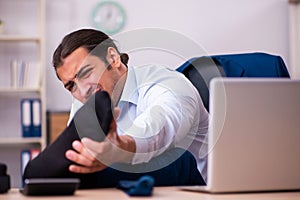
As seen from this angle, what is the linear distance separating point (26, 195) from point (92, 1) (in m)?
3.67

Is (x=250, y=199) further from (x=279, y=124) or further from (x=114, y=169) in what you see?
(x=114, y=169)

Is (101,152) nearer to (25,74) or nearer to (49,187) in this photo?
(49,187)

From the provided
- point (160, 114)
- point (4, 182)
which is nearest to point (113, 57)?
point (160, 114)

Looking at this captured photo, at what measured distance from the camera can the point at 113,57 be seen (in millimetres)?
1685

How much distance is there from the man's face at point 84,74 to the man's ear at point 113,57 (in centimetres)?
3

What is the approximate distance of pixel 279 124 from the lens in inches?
41.0

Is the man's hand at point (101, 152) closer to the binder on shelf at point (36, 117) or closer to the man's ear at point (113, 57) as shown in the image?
the man's ear at point (113, 57)

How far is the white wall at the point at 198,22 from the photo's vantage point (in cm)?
451

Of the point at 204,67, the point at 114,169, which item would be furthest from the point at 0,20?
the point at 114,169

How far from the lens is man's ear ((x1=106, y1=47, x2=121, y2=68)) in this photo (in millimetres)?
1668

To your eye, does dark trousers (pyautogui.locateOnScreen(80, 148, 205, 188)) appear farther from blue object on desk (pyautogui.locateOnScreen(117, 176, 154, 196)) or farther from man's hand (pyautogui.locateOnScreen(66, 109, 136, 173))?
blue object on desk (pyautogui.locateOnScreen(117, 176, 154, 196))

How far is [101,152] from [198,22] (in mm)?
3709

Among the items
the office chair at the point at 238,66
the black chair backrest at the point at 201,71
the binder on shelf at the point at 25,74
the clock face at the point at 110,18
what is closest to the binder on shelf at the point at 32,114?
the binder on shelf at the point at 25,74

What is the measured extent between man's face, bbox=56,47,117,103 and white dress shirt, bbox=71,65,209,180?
81 mm
